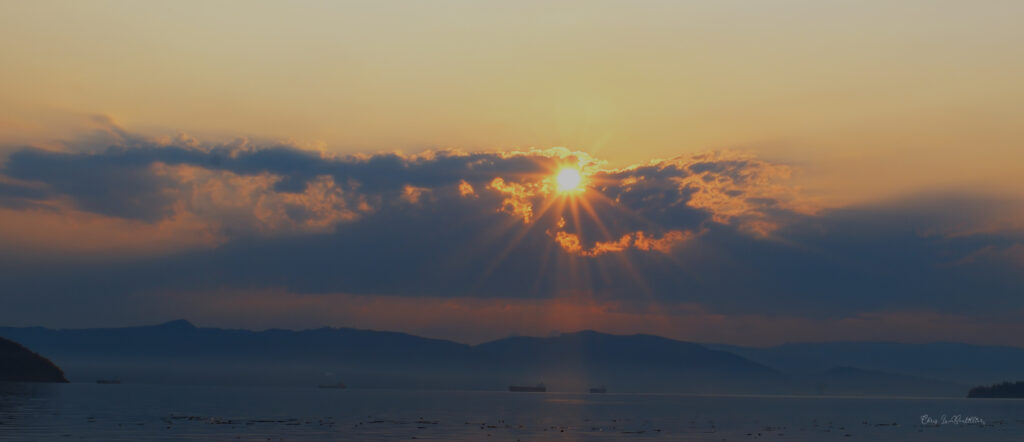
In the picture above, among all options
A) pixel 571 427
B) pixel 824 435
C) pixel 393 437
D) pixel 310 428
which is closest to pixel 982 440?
pixel 824 435

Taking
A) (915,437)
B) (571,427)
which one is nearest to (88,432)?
(571,427)

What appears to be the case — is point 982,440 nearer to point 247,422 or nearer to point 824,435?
point 824,435

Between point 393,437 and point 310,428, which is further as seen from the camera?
point 310,428

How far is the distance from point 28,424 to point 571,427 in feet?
267

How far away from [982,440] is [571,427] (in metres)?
62.8

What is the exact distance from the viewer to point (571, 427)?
156 metres

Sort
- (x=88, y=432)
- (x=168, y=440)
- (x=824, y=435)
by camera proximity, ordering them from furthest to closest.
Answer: (x=824, y=435) → (x=88, y=432) → (x=168, y=440)

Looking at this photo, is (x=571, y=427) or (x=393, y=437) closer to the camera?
(x=393, y=437)

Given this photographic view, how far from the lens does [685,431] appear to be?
149m

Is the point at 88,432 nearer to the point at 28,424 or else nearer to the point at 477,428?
the point at 28,424

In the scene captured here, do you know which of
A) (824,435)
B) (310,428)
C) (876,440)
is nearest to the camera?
(310,428)

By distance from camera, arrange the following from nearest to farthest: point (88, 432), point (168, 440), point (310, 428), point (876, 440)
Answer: point (168, 440) → point (88, 432) → point (310, 428) → point (876, 440)

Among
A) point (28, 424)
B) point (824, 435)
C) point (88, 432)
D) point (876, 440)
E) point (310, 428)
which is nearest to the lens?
point (88, 432)

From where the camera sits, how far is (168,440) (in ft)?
336
